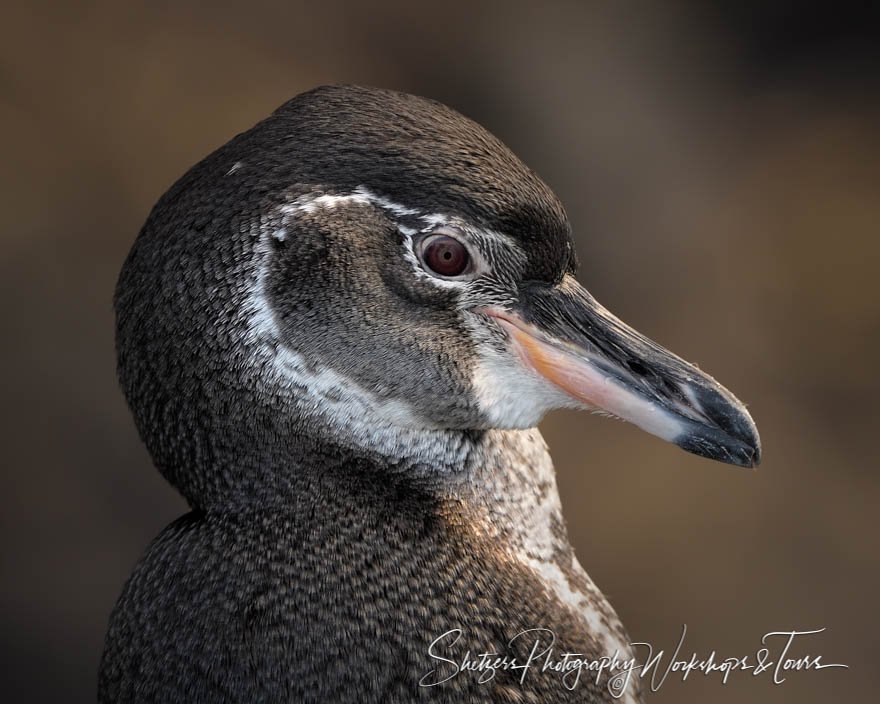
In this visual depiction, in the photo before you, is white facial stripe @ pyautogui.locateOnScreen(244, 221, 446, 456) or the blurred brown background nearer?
white facial stripe @ pyautogui.locateOnScreen(244, 221, 446, 456)

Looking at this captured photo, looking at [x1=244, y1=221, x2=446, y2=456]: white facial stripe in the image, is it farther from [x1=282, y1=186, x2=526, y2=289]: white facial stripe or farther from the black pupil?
the black pupil

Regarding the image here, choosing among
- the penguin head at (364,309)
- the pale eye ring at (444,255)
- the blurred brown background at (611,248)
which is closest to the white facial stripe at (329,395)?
the penguin head at (364,309)

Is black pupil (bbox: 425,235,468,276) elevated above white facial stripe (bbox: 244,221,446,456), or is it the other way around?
black pupil (bbox: 425,235,468,276)

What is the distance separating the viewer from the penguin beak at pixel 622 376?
1.35 meters

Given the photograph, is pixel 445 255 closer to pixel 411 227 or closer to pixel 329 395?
pixel 411 227

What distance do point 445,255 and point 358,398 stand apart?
219mm

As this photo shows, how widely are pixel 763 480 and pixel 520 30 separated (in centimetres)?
169

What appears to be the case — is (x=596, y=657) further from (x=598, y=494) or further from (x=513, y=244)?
(x=598, y=494)

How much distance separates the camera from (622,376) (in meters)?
1.38

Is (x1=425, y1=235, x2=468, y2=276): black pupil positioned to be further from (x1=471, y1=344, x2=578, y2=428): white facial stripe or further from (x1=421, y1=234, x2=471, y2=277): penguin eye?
(x1=471, y1=344, x2=578, y2=428): white facial stripe

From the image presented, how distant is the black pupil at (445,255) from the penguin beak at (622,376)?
83mm

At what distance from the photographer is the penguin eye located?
1.29 m

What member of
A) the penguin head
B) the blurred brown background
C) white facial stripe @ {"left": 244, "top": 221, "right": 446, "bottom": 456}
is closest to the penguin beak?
the penguin head

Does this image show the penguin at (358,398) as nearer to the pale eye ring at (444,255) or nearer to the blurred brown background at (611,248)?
the pale eye ring at (444,255)
